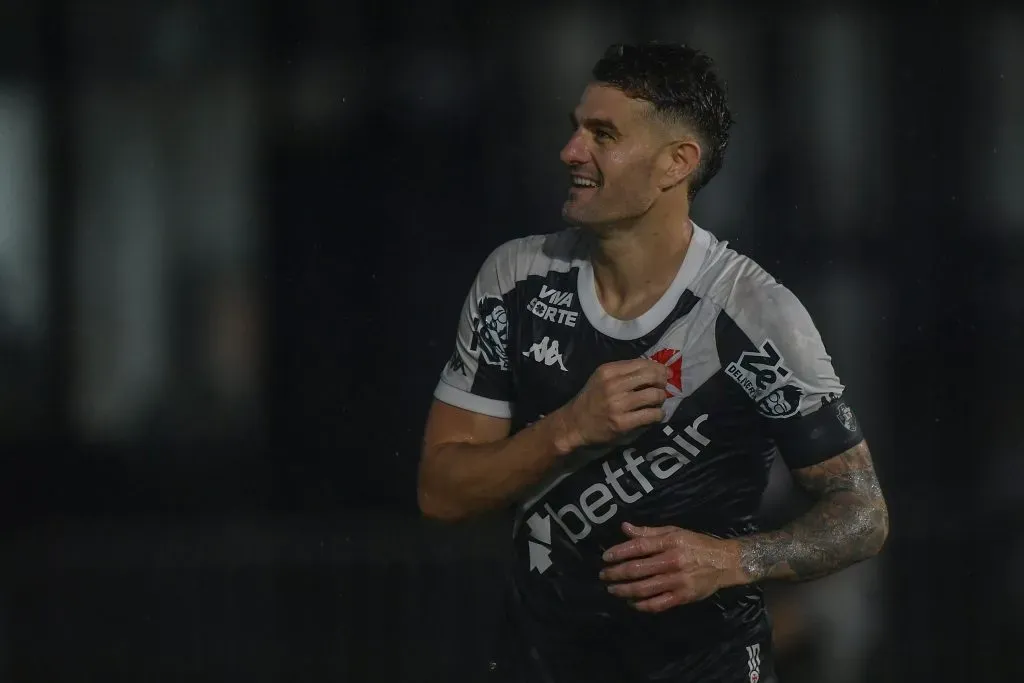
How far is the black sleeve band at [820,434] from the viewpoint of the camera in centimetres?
203

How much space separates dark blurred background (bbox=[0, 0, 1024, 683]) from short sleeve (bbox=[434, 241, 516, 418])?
0.84 m

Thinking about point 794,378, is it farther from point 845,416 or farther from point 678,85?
point 678,85

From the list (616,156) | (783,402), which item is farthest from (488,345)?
(783,402)

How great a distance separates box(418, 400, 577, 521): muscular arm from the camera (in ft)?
6.57

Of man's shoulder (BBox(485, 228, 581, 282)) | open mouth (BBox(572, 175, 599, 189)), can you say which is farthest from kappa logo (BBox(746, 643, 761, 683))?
open mouth (BBox(572, 175, 599, 189))

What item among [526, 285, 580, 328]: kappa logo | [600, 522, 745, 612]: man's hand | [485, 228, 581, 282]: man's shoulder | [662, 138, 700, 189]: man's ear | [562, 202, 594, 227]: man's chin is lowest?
[600, 522, 745, 612]: man's hand

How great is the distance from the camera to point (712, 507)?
83.9 inches

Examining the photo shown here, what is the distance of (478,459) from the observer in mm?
2111

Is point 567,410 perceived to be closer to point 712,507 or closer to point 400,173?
point 712,507

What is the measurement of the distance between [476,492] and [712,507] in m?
0.38

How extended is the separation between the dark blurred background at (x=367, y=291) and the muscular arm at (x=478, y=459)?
0.89 metres

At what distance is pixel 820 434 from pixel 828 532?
5.9 inches

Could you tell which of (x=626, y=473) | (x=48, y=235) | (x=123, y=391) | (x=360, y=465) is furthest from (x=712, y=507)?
(x=48, y=235)

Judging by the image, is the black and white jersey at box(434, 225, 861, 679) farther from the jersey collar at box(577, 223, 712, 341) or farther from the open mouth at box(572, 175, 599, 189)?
the open mouth at box(572, 175, 599, 189)
